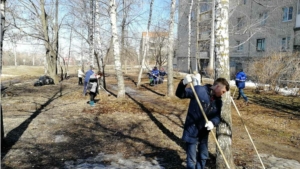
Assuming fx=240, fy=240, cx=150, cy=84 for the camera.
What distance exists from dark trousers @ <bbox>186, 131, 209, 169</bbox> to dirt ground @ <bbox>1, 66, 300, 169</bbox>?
707 mm

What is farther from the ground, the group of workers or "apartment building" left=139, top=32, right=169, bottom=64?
"apartment building" left=139, top=32, right=169, bottom=64

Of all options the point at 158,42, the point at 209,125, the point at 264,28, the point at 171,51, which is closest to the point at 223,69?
the point at 209,125

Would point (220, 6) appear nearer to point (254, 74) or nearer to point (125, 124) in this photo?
point (125, 124)

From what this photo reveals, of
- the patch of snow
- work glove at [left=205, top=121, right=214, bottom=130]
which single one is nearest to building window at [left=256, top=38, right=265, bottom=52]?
the patch of snow

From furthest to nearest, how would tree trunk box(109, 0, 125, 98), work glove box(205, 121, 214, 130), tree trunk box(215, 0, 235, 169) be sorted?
tree trunk box(109, 0, 125, 98), tree trunk box(215, 0, 235, 169), work glove box(205, 121, 214, 130)

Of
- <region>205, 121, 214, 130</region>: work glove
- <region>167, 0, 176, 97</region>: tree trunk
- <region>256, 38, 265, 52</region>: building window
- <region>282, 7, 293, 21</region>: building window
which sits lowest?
<region>205, 121, 214, 130</region>: work glove

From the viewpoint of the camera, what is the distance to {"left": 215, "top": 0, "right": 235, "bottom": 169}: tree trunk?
170 inches

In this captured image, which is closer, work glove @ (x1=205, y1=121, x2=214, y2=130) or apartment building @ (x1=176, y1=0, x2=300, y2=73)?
work glove @ (x1=205, y1=121, x2=214, y2=130)

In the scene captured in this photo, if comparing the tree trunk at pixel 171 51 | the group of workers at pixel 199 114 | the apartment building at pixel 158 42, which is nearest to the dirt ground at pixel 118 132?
the group of workers at pixel 199 114

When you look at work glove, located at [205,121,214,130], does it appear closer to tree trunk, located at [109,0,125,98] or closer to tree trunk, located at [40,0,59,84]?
tree trunk, located at [109,0,125,98]

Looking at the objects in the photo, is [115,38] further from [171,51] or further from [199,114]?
[199,114]

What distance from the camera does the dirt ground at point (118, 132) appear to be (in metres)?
5.16

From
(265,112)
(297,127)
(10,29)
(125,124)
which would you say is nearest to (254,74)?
(265,112)

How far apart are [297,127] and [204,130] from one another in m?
6.00
